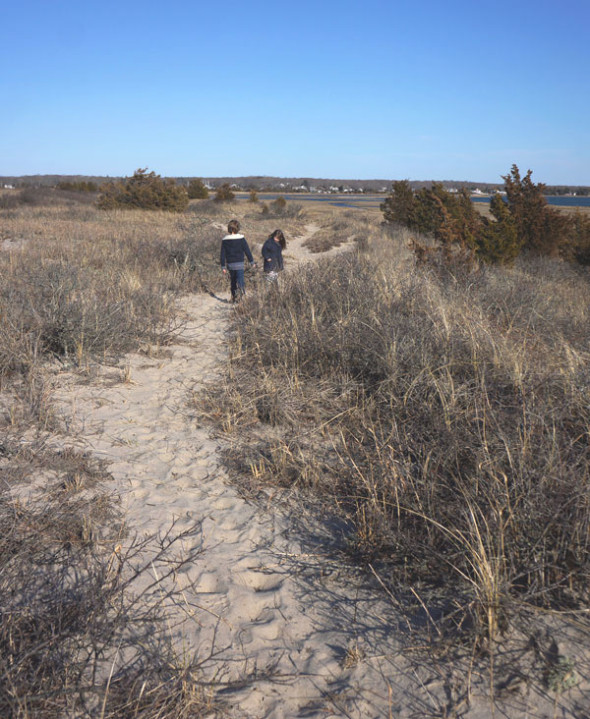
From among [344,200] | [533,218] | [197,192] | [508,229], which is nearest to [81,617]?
[508,229]

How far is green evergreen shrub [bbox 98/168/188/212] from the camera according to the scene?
28109 millimetres

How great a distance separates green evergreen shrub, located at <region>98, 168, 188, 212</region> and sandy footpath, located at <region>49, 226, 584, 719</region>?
25.6m

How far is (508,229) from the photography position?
12.9 m

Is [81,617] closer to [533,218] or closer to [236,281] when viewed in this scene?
[236,281]

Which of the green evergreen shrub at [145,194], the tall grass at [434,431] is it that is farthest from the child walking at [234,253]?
the green evergreen shrub at [145,194]

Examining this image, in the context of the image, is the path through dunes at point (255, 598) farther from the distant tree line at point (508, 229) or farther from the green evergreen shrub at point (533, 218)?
the green evergreen shrub at point (533, 218)

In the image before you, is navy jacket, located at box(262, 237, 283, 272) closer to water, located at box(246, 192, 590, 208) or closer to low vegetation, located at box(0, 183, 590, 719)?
low vegetation, located at box(0, 183, 590, 719)

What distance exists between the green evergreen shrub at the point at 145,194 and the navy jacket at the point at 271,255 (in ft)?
66.3

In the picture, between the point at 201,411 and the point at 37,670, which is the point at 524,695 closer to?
the point at 37,670

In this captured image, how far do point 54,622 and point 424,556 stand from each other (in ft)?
6.07

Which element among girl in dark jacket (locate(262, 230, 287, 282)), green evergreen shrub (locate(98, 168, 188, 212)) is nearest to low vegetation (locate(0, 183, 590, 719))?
girl in dark jacket (locate(262, 230, 287, 282))

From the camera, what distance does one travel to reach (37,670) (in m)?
1.92

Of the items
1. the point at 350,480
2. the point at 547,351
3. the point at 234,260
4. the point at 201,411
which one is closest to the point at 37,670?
the point at 350,480

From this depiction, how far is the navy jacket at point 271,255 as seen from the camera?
9828mm
